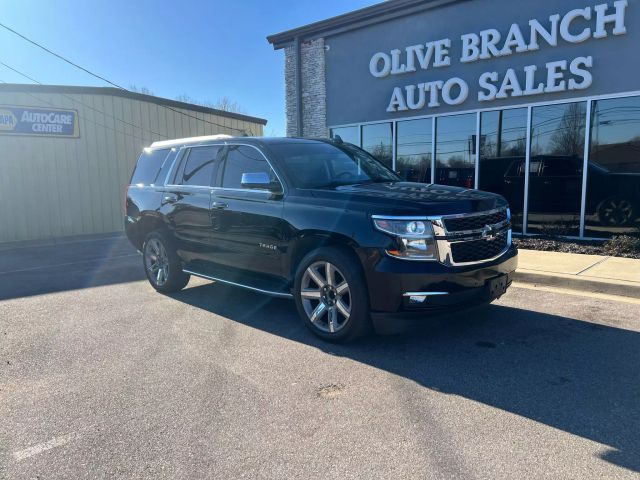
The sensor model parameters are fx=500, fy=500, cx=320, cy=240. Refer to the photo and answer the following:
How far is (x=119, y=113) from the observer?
15.6m

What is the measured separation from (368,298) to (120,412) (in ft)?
6.66

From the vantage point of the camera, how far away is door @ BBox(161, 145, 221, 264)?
5.75m

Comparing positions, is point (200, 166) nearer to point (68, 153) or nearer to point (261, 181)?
point (261, 181)

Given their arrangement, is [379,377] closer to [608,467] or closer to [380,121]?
[608,467]

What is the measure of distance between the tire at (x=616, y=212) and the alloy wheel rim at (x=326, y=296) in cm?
687

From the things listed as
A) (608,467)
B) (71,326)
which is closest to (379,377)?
(608,467)

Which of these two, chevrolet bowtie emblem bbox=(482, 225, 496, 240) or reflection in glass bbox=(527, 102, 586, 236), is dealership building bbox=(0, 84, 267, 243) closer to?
reflection in glass bbox=(527, 102, 586, 236)

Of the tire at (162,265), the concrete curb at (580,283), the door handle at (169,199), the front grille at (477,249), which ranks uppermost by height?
the door handle at (169,199)

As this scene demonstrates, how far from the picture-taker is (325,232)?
175 inches

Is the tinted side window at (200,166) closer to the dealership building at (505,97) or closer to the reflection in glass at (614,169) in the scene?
the dealership building at (505,97)

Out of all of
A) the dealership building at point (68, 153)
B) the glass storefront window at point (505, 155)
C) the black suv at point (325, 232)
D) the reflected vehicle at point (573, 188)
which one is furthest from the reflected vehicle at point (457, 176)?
the dealership building at point (68, 153)

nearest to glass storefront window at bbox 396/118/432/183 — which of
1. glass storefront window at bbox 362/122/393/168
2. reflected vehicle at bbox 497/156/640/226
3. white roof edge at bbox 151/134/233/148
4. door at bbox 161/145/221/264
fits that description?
glass storefront window at bbox 362/122/393/168

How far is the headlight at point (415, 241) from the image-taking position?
4.02m

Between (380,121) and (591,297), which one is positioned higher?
(380,121)
